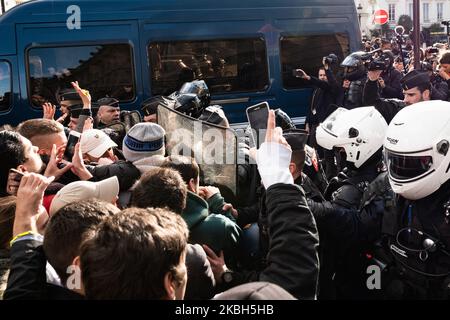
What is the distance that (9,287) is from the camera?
1.82m

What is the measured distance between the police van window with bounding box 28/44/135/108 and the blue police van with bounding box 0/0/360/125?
1 cm

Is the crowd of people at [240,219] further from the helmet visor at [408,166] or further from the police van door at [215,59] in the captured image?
the police van door at [215,59]

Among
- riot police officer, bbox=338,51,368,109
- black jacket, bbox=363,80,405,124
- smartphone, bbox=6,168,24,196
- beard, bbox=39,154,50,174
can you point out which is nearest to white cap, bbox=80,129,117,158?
Answer: beard, bbox=39,154,50,174

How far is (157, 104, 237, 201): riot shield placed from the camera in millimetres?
2895

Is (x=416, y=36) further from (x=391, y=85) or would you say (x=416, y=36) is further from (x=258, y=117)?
(x=258, y=117)

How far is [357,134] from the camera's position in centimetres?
316

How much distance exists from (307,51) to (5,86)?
4.21 m

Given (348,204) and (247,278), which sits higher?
(348,204)

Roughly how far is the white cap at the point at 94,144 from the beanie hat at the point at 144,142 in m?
0.53

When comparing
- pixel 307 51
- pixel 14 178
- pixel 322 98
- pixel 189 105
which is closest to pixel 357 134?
pixel 189 105

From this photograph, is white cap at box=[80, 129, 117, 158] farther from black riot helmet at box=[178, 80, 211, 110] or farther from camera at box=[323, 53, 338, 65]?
camera at box=[323, 53, 338, 65]
